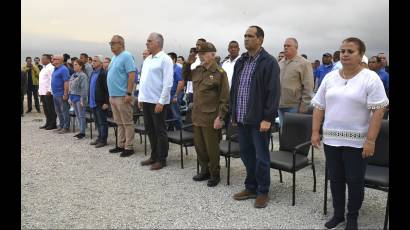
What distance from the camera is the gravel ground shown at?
11.5ft

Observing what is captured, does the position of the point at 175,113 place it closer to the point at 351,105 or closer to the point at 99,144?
the point at 99,144

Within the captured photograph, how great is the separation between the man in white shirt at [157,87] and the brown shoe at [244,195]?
172 cm

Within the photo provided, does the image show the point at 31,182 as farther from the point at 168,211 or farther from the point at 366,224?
the point at 366,224

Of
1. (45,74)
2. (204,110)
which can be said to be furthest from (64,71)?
(204,110)

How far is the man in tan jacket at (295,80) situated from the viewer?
16.8 ft

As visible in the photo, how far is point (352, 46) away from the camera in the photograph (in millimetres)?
2977

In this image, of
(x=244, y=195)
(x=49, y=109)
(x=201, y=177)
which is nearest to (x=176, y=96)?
(x=201, y=177)

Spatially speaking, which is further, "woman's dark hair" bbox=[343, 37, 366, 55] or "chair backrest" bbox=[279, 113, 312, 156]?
"chair backrest" bbox=[279, 113, 312, 156]

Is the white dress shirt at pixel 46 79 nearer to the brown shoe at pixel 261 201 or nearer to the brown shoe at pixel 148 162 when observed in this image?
the brown shoe at pixel 148 162

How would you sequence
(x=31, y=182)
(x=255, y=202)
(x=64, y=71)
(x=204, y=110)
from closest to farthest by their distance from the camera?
1. (x=255, y=202)
2. (x=204, y=110)
3. (x=31, y=182)
4. (x=64, y=71)

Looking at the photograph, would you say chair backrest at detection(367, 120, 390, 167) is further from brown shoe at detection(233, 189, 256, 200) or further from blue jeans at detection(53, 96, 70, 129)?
blue jeans at detection(53, 96, 70, 129)

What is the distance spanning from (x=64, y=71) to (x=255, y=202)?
6.28 metres

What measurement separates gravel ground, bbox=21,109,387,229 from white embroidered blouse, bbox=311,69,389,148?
94 cm

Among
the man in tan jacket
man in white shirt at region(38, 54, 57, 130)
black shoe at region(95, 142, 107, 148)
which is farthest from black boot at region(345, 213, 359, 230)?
man in white shirt at region(38, 54, 57, 130)
